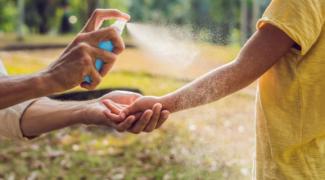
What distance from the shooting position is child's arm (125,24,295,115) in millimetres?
1849

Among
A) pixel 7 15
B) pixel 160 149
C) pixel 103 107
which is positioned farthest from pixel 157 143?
pixel 7 15

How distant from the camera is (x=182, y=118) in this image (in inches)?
216

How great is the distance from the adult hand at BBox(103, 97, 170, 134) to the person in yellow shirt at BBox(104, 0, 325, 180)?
18 centimetres

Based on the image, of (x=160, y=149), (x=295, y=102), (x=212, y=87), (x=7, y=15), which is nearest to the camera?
(x=295, y=102)

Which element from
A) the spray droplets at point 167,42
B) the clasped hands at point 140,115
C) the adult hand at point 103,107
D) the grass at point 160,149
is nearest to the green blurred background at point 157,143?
the grass at point 160,149

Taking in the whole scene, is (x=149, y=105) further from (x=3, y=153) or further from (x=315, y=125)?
(x=3, y=153)

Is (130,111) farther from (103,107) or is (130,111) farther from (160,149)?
(160,149)

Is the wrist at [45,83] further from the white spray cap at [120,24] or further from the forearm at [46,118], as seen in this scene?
the forearm at [46,118]

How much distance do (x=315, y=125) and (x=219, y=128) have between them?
348cm

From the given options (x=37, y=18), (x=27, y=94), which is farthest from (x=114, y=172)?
(x=37, y=18)

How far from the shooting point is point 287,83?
1854mm

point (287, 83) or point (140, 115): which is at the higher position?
point (287, 83)

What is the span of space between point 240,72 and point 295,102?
0.62 feet

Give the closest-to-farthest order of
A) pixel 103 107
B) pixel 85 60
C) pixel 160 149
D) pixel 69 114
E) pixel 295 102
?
pixel 85 60
pixel 295 102
pixel 103 107
pixel 69 114
pixel 160 149
